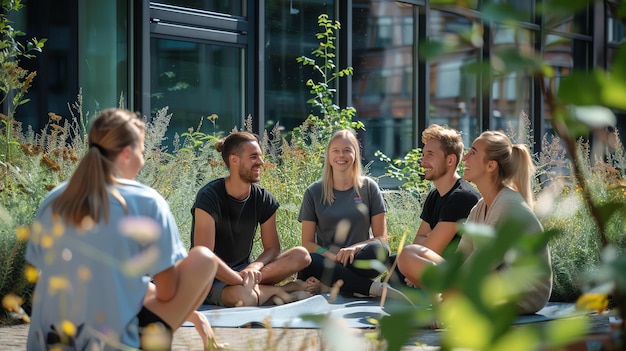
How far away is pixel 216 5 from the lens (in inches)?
348

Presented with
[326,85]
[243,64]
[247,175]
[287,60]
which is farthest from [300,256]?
[287,60]

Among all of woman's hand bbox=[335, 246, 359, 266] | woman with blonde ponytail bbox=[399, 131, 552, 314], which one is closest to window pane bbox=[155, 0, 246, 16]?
woman's hand bbox=[335, 246, 359, 266]

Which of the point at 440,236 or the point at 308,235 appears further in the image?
the point at 308,235

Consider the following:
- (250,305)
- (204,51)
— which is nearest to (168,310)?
(250,305)

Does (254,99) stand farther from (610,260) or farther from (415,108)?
(610,260)

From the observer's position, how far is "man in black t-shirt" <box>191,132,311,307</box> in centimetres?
550

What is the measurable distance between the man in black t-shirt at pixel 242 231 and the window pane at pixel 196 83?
2773mm

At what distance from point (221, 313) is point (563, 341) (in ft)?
15.0

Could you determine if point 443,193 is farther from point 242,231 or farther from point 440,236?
point 242,231

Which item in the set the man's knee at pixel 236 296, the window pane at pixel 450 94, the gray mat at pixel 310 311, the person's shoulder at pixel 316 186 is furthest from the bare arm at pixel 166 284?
the window pane at pixel 450 94

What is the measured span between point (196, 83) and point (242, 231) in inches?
128

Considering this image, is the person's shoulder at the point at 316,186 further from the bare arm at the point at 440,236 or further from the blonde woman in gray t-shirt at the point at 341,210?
the bare arm at the point at 440,236

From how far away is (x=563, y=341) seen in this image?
0.52m

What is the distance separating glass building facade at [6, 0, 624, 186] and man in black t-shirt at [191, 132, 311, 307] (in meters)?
2.06
